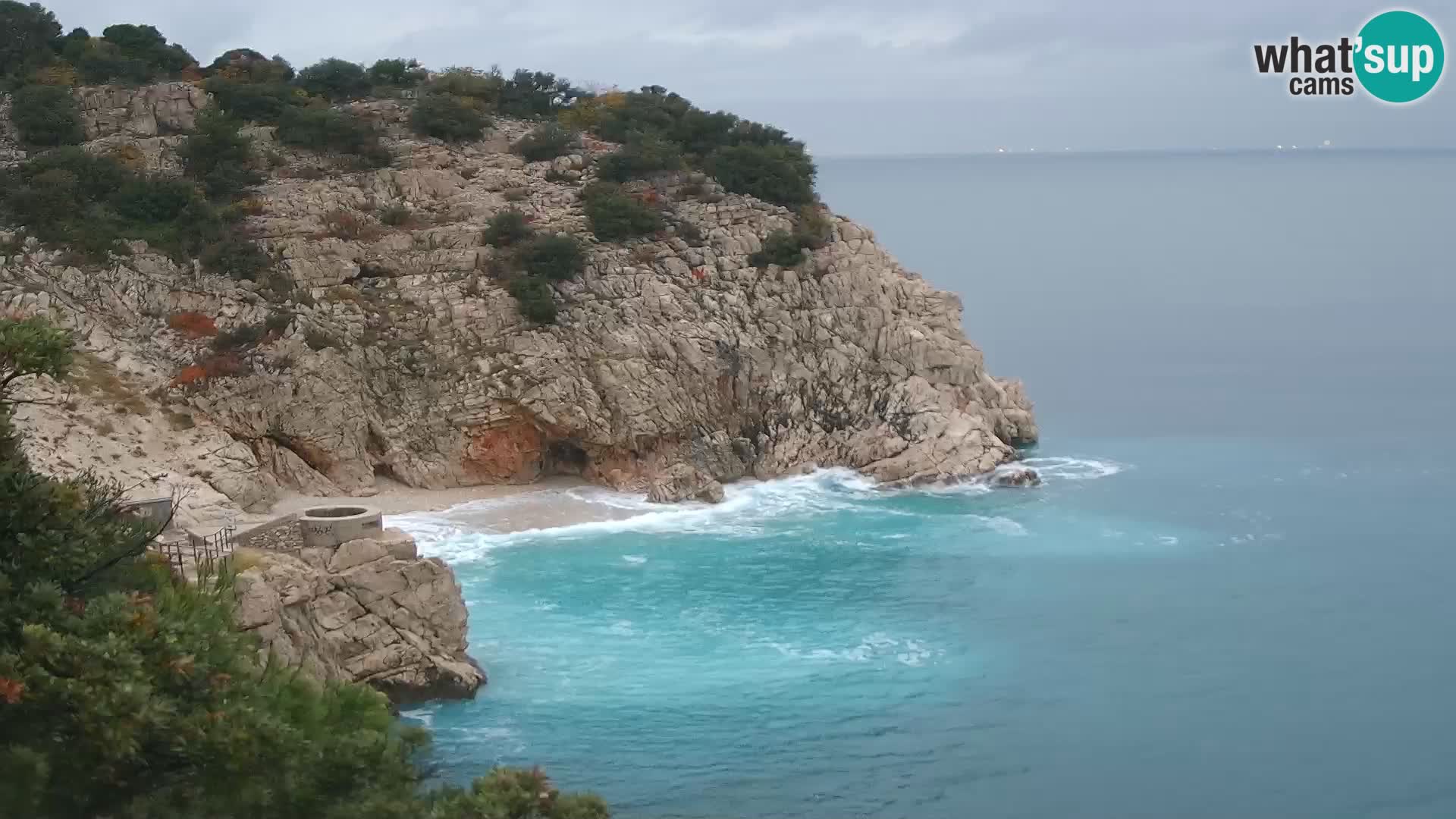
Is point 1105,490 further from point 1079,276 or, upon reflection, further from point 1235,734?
point 1079,276

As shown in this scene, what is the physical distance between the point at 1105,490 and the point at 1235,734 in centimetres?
1502

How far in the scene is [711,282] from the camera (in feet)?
125

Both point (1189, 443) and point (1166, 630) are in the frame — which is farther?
point (1189, 443)

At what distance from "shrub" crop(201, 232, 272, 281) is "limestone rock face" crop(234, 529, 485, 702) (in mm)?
14601

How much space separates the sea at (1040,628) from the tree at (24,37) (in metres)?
19.3

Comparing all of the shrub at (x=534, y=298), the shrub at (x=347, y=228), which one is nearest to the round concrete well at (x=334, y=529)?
the shrub at (x=534, y=298)

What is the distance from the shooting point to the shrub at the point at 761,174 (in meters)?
41.8

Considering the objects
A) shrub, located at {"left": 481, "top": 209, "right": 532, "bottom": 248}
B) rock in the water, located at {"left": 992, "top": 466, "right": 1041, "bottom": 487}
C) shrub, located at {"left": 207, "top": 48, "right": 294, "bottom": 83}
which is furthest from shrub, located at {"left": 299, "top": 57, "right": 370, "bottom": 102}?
rock in the water, located at {"left": 992, "top": 466, "right": 1041, "bottom": 487}

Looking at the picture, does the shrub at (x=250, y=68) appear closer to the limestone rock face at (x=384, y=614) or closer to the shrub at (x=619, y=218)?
the shrub at (x=619, y=218)

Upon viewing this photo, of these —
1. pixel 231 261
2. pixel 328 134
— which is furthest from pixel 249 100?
pixel 231 261

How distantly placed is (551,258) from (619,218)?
2604 mm

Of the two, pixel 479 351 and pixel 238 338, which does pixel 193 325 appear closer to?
pixel 238 338

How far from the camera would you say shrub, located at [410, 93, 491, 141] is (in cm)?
4097

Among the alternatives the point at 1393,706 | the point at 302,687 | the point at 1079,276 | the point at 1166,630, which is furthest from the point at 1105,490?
the point at 1079,276
